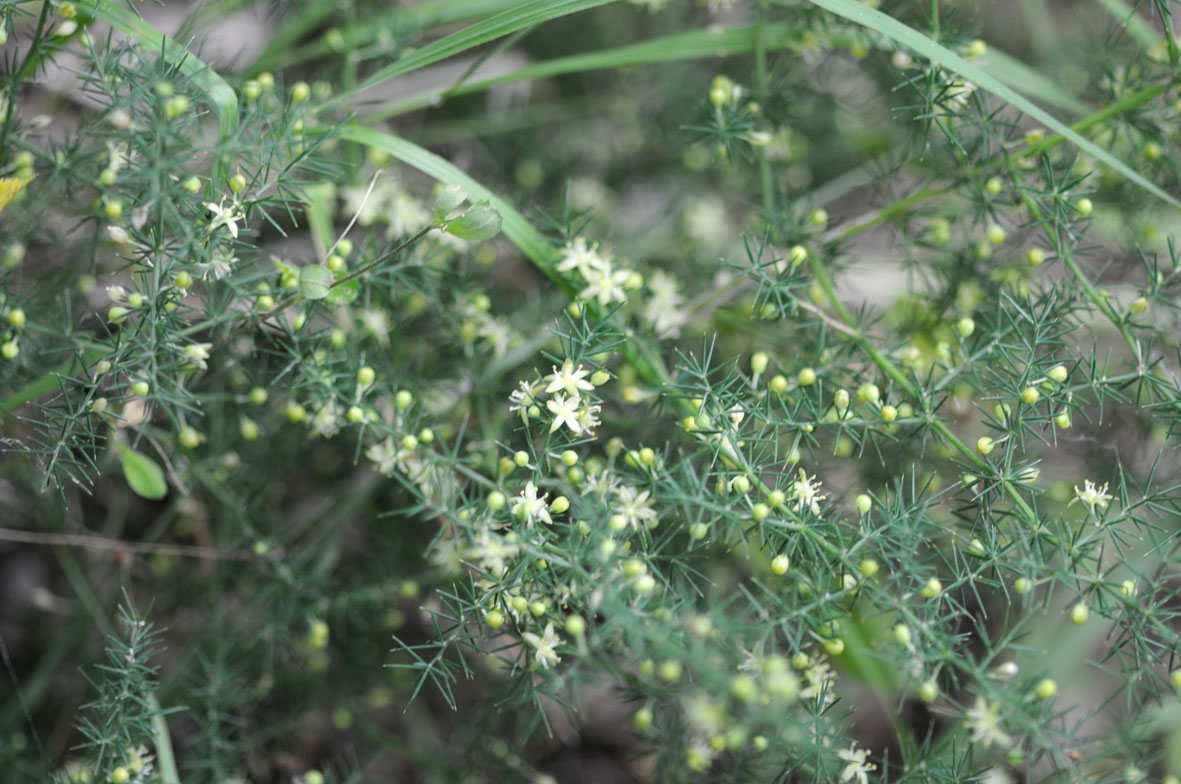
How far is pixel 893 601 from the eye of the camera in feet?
4.58

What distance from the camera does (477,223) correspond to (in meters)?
1.56

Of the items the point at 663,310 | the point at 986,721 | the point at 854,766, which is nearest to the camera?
the point at 986,721

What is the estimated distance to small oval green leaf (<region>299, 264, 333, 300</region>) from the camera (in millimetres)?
1557

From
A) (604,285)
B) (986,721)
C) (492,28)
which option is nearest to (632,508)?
→ (604,285)

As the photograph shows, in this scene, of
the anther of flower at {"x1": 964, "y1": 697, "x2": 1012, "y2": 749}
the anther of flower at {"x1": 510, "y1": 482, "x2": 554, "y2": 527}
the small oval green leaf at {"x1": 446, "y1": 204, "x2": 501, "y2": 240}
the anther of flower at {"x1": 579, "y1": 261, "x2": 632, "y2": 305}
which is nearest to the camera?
the anther of flower at {"x1": 964, "y1": 697, "x2": 1012, "y2": 749}

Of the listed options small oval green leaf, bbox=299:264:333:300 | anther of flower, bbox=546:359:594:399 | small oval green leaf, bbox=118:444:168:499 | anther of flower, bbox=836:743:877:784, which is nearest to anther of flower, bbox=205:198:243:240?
small oval green leaf, bbox=299:264:333:300

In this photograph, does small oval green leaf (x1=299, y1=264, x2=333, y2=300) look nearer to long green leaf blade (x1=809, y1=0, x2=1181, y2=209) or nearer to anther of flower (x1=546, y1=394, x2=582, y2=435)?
anther of flower (x1=546, y1=394, x2=582, y2=435)

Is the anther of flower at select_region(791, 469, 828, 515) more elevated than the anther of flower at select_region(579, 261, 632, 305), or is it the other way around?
the anther of flower at select_region(579, 261, 632, 305)

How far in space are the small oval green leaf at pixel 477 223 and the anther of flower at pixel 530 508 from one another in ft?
1.58

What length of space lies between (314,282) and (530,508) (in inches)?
23.0

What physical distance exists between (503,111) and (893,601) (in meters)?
2.45

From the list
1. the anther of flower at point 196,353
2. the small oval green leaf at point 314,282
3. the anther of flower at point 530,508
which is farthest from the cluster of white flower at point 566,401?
the anther of flower at point 196,353

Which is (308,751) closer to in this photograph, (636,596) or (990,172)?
(636,596)

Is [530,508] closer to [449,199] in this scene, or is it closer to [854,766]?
[449,199]
